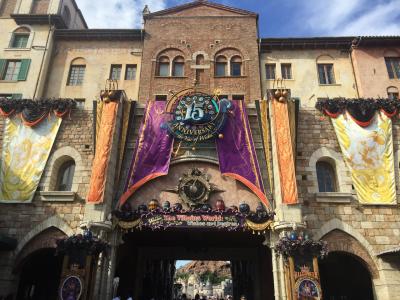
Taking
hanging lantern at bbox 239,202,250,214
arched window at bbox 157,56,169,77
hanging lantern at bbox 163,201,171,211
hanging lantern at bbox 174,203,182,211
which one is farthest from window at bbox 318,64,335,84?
hanging lantern at bbox 163,201,171,211

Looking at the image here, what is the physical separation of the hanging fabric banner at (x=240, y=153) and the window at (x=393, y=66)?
17.4 metres

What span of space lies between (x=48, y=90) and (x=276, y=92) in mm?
19979

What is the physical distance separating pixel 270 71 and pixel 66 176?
19.1 meters

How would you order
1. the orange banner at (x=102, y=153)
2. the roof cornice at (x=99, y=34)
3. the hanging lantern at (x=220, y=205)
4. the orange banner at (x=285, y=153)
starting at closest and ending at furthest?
the orange banner at (x=285, y=153), the orange banner at (x=102, y=153), the hanging lantern at (x=220, y=205), the roof cornice at (x=99, y=34)

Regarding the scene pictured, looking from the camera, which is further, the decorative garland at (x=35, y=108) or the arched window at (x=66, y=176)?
the decorative garland at (x=35, y=108)

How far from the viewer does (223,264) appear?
7144 cm

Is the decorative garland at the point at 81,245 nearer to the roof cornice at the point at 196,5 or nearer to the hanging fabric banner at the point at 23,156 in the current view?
the hanging fabric banner at the point at 23,156

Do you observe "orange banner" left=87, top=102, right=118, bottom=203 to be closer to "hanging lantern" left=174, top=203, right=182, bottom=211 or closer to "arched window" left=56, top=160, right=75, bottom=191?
"arched window" left=56, top=160, right=75, bottom=191

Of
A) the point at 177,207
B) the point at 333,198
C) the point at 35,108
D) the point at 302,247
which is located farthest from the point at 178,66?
the point at 302,247

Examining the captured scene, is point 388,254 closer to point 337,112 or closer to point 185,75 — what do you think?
point 337,112

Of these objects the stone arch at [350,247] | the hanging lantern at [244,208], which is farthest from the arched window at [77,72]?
the stone arch at [350,247]

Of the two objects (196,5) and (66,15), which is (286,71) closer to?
(196,5)

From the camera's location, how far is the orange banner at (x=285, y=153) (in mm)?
15711

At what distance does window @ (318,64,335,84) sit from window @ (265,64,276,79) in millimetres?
4028
